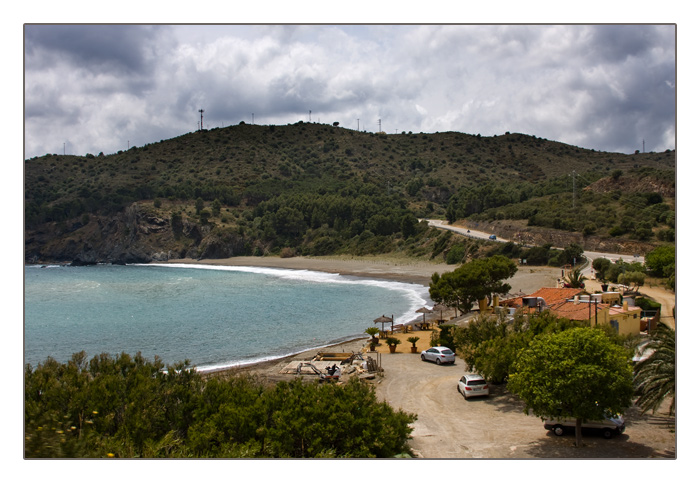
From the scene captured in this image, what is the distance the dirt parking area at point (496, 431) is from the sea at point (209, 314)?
1174 cm

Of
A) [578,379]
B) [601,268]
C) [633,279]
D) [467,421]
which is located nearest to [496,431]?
[467,421]

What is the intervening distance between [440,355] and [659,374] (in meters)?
11.6

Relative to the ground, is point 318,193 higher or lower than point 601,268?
higher

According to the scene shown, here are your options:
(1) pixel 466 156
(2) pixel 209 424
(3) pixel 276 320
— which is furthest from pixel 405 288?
(1) pixel 466 156

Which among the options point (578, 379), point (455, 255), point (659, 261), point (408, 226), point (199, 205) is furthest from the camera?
point (199, 205)

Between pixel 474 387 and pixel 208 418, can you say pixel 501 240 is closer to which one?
pixel 474 387

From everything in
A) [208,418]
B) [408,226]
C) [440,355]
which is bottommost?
[440,355]

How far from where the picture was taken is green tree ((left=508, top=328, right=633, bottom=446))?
12000mm

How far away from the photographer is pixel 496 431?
46.2ft

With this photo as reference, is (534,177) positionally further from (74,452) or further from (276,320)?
(74,452)

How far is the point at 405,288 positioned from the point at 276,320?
69.6ft

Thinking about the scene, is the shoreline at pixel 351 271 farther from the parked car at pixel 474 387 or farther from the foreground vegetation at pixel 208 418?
the parked car at pixel 474 387

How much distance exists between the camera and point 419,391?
18.7 meters

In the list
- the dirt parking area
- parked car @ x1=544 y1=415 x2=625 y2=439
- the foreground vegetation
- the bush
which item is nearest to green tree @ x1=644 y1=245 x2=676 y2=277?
the dirt parking area
